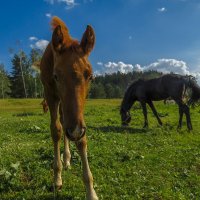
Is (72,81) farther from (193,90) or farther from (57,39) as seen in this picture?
(193,90)

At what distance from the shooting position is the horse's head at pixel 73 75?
5320mm

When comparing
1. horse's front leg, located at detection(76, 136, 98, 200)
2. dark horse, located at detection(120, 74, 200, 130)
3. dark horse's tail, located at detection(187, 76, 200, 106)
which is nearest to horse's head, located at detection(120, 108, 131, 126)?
dark horse, located at detection(120, 74, 200, 130)

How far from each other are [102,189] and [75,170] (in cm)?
133

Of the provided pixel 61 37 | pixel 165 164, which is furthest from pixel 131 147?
pixel 61 37

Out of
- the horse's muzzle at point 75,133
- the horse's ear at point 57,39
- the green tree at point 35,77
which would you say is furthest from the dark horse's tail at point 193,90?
the green tree at point 35,77

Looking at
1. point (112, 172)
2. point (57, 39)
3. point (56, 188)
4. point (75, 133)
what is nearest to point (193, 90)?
point (112, 172)

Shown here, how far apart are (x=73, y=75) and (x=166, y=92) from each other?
49.9ft

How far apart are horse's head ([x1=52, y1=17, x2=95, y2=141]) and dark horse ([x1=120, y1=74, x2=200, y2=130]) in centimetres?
1281

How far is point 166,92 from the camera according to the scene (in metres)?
20.3

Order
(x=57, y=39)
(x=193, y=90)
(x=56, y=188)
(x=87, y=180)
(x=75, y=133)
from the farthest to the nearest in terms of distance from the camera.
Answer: (x=193, y=90) < (x=56, y=188) < (x=87, y=180) < (x=57, y=39) < (x=75, y=133)

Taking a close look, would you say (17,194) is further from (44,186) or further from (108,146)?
(108,146)

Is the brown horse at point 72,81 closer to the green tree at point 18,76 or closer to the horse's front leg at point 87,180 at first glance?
the horse's front leg at point 87,180

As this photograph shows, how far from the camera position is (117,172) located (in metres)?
8.73

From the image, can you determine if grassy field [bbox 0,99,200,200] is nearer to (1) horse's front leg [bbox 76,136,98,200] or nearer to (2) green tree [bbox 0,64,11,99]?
(1) horse's front leg [bbox 76,136,98,200]
